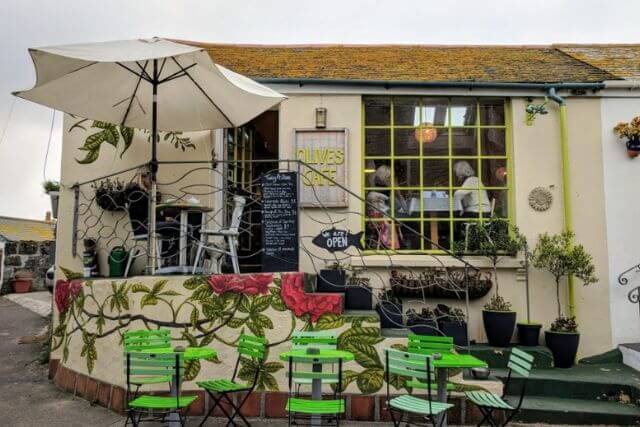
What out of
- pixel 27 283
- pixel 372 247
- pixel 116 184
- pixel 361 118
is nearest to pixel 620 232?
pixel 372 247

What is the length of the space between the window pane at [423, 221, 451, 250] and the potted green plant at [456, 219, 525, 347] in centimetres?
31

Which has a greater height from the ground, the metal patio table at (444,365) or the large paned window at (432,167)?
the large paned window at (432,167)

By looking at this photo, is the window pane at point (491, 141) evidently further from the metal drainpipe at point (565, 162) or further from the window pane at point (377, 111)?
the window pane at point (377, 111)

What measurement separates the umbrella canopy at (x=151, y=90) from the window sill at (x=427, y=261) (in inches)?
97.6

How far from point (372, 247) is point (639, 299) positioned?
11.9 feet

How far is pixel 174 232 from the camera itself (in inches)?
244

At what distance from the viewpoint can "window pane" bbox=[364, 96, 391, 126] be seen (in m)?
7.43

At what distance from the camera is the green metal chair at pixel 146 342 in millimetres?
4754

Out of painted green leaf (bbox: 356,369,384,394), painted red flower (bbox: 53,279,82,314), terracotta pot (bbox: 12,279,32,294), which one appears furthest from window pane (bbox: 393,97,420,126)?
terracotta pot (bbox: 12,279,32,294)

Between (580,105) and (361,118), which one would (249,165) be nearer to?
(361,118)

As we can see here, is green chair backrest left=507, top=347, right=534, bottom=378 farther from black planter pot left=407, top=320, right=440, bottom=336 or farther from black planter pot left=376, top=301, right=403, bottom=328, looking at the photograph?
black planter pot left=376, top=301, right=403, bottom=328

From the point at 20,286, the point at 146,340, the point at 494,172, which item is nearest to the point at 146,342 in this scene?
the point at 146,340

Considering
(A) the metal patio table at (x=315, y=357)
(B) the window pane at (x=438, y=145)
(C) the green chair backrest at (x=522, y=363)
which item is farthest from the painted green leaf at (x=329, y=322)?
(B) the window pane at (x=438, y=145)

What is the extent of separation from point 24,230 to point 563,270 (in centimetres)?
1878
